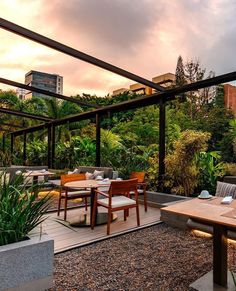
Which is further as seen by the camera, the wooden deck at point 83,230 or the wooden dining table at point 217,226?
the wooden deck at point 83,230

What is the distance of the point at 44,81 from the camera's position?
945cm

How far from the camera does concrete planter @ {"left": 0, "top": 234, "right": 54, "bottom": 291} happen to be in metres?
2.00

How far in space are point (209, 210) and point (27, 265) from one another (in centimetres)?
172

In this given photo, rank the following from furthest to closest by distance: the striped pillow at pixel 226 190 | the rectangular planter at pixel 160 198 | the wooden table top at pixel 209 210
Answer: the rectangular planter at pixel 160 198
the striped pillow at pixel 226 190
the wooden table top at pixel 209 210

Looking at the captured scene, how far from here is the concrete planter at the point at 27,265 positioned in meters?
2.00

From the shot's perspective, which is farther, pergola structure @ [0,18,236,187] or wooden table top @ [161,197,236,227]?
pergola structure @ [0,18,236,187]

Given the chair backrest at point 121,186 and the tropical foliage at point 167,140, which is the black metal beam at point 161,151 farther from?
the chair backrest at point 121,186

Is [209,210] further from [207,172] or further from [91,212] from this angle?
[207,172]

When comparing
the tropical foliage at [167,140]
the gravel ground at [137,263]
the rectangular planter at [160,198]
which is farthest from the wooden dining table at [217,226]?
the tropical foliage at [167,140]

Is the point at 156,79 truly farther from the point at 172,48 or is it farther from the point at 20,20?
the point at 20,20

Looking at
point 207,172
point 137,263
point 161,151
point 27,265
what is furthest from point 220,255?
point 161,151

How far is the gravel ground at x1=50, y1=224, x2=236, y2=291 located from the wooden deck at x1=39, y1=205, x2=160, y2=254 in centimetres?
20

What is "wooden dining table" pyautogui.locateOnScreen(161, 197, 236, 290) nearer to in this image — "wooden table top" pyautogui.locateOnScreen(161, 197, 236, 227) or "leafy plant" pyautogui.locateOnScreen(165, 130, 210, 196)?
"wooden table top" pyautogui.locateOnScreen(161, 197, 236, 227)

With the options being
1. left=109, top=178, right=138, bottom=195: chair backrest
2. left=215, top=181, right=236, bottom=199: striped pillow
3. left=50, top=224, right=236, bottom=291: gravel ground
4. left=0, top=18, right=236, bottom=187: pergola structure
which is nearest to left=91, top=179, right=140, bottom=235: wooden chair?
left=109, top=178, right=138, bottom=195: chair backrest
